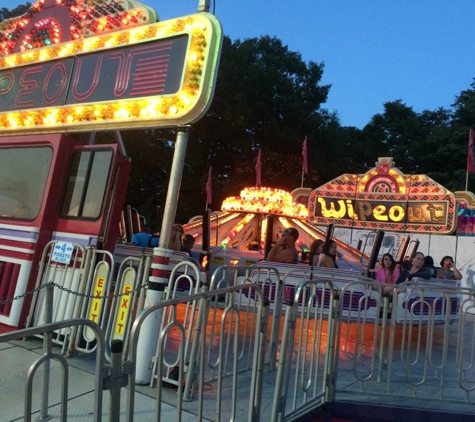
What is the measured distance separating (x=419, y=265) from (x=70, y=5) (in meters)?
7.48

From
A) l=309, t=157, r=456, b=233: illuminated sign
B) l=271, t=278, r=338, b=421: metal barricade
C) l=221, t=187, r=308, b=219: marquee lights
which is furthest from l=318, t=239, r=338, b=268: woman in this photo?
l=309, t=157, r=456, b=233: illuminated sign

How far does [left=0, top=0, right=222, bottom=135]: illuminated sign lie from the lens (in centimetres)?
433

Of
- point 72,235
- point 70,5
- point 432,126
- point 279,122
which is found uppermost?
point 432,126

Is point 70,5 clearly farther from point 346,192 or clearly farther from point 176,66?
point 346,192

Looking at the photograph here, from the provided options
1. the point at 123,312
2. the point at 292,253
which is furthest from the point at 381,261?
the point at 123,312

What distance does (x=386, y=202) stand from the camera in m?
17.5

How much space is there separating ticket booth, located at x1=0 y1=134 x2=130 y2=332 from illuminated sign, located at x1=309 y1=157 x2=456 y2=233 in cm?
1377

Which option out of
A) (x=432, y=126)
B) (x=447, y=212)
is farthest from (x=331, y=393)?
(x=432, y=126)

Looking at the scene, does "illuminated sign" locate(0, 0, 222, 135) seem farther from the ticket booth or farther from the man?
the man

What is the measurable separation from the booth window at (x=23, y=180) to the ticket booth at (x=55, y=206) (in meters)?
0.01

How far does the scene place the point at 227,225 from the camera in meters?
15.5

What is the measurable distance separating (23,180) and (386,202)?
14.4 metres

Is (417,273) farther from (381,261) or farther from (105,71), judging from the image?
(105,71)

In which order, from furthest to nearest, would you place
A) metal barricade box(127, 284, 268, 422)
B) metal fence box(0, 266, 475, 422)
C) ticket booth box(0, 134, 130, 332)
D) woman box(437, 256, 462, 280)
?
woman box(437, 256, 462, 280) < ticket booth box(0, 134, 130, 332) < metal fence box(0, 266, 475, 422) < metal barricade box(127, 284, 268, 422)
